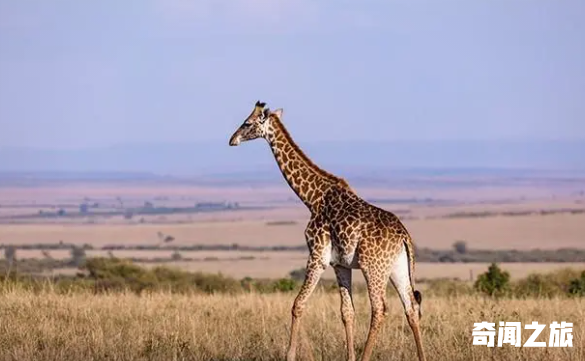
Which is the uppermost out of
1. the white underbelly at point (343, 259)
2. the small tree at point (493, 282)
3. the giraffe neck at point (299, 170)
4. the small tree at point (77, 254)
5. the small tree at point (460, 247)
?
the giraffe neck at point (299, 170)

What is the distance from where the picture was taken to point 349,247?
1373 centimetres

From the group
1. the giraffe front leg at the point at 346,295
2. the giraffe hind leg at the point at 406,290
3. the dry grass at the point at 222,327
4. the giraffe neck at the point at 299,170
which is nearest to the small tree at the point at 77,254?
the dry grass at the point at 222,327

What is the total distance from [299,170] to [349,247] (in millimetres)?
1314

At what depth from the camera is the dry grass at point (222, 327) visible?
1451 centimetres

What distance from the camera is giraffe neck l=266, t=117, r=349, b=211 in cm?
1453

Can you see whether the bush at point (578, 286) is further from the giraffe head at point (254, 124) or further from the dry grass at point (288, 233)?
the dry grass at point (288, 233)

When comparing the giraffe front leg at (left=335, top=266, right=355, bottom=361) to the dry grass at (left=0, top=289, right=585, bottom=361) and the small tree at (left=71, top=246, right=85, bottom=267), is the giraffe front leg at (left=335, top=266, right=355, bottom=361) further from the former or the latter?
the small tree at (left=71, top=246, right=85, bottom=267)

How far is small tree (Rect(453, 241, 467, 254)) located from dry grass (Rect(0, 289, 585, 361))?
56415 millimetres

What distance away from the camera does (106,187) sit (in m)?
151

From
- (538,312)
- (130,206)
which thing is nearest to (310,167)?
(538,312)

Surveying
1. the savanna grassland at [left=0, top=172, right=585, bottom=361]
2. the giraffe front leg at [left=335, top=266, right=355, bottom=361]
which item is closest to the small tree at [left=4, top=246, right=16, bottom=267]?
the savanna grassland at [left=0, top=172, right=585, bottom=361]

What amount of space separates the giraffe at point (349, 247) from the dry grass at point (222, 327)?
66 cm

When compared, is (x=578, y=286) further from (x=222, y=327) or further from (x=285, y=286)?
(x=222, y=327)

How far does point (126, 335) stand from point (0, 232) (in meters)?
74.9
